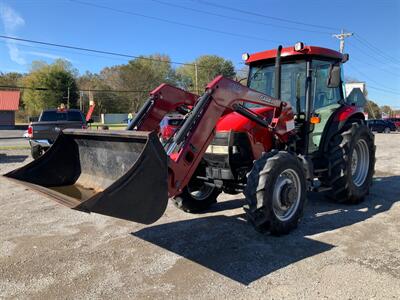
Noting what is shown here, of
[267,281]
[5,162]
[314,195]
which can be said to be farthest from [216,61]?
[267,281]

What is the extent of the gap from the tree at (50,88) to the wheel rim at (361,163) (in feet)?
198

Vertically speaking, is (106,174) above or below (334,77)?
below

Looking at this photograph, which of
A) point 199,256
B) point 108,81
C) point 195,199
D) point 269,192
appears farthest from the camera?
point 108,81

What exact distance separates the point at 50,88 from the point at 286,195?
64.5 meters

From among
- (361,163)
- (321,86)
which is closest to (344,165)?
(361,163)

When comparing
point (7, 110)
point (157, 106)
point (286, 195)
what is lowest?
point (286, 195)

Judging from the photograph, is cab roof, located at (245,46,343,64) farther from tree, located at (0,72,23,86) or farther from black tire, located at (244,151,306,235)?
tree, located at (0,72,23,86)

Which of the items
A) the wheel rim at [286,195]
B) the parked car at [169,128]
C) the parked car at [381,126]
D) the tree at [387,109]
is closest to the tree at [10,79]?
the parked car at [381,126]

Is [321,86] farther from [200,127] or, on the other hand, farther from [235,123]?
[200,127]

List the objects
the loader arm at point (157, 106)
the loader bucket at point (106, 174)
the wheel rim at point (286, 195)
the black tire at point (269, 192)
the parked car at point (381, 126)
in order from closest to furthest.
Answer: the loader bucket at point (106, 174) → the black tire at point (269, 192) → the wheel rim at point (286, 195) → the loader arm at point (157, 106) → the parked car at point (381, 126)

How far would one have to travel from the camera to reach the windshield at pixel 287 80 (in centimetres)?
661

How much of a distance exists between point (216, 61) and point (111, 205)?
5316 cm

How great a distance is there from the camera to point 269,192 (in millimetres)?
4996

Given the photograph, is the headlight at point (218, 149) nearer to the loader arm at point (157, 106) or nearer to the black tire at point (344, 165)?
the loader arm at point (157, 106)
